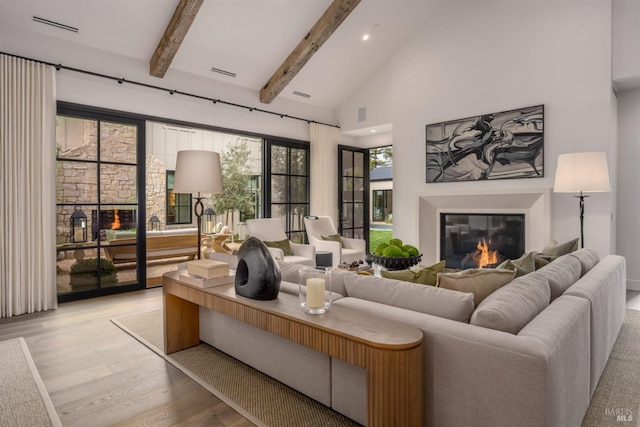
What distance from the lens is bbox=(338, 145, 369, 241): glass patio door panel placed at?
702 cm

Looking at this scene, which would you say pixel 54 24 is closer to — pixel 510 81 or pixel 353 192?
pixel 353 192

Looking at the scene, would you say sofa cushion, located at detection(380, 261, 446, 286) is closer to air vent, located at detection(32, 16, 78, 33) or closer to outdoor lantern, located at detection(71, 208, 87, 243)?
outdoor lantern, located at detection(71, 208, 87, 243)

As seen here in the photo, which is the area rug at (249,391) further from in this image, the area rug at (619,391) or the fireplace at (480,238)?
the fireplace at (480,238)

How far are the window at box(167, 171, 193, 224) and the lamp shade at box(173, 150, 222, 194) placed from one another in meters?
6.15

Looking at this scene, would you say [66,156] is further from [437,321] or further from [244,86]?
[437,321]

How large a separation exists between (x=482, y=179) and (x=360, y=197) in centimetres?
268

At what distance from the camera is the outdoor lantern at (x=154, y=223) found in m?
8.47

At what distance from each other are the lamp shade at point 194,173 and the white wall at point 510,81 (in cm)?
335

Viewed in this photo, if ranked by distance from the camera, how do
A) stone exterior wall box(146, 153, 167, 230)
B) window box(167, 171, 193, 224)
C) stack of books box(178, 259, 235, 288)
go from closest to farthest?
stack of books box(178, 259, 235, 288) < stone exterior wall box(146, 153, 167, 230) < window box(167, 171, 193, 224)

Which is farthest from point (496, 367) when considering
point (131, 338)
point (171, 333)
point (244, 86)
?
point (244, 86)

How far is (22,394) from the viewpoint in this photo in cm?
208

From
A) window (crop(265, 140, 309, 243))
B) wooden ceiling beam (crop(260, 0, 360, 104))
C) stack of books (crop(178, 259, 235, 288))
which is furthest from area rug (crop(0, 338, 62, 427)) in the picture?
wooden ceiling beam (crop(260, 0, 360, 104))

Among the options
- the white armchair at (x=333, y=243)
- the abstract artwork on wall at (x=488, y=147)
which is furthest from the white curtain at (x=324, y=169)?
the abstract artwork on wall at (x=488, y=147)

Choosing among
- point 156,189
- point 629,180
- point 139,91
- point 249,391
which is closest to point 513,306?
point 249,391
